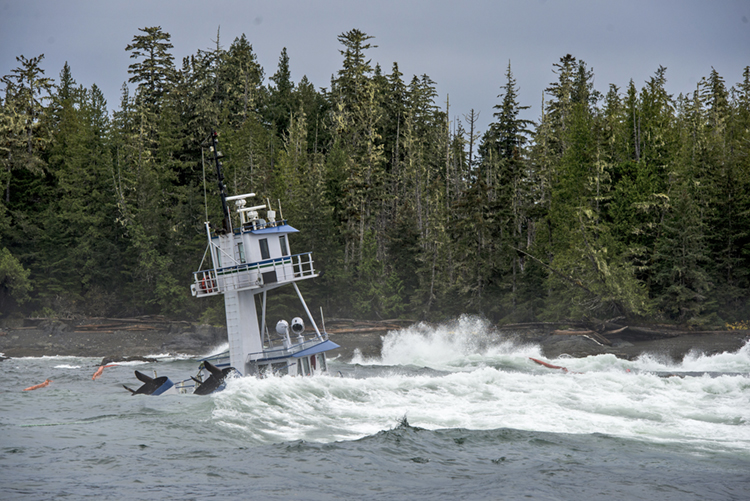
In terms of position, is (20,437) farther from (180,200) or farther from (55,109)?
(55,109)

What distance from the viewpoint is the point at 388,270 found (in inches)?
2090

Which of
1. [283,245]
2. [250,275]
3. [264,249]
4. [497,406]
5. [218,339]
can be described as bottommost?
[497,406]

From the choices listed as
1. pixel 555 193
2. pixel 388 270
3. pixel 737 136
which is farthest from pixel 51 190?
pixel 737 136

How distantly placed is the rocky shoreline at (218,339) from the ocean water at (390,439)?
11.5 meters

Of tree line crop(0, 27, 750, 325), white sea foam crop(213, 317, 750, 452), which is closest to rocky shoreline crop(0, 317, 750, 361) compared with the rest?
tree line crop(0, 27, 750, 325)

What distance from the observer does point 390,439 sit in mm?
14891

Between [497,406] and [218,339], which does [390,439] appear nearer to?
[497,406]

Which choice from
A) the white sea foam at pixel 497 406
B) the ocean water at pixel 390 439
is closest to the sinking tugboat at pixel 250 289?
the white sea foam at pixel 497 406

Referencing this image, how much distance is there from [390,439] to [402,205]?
43.5 meters

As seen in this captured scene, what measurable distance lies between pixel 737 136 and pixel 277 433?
4815cm

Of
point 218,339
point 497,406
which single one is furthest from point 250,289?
point 218,339

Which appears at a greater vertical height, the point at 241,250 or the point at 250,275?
the point at 241,250

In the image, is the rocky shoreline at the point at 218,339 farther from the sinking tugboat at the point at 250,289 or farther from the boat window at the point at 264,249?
the boat window at the point at 264,249

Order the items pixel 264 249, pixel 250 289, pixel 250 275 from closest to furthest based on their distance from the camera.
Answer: pixel 250 275, pixel 250 289, pixel 264 249
